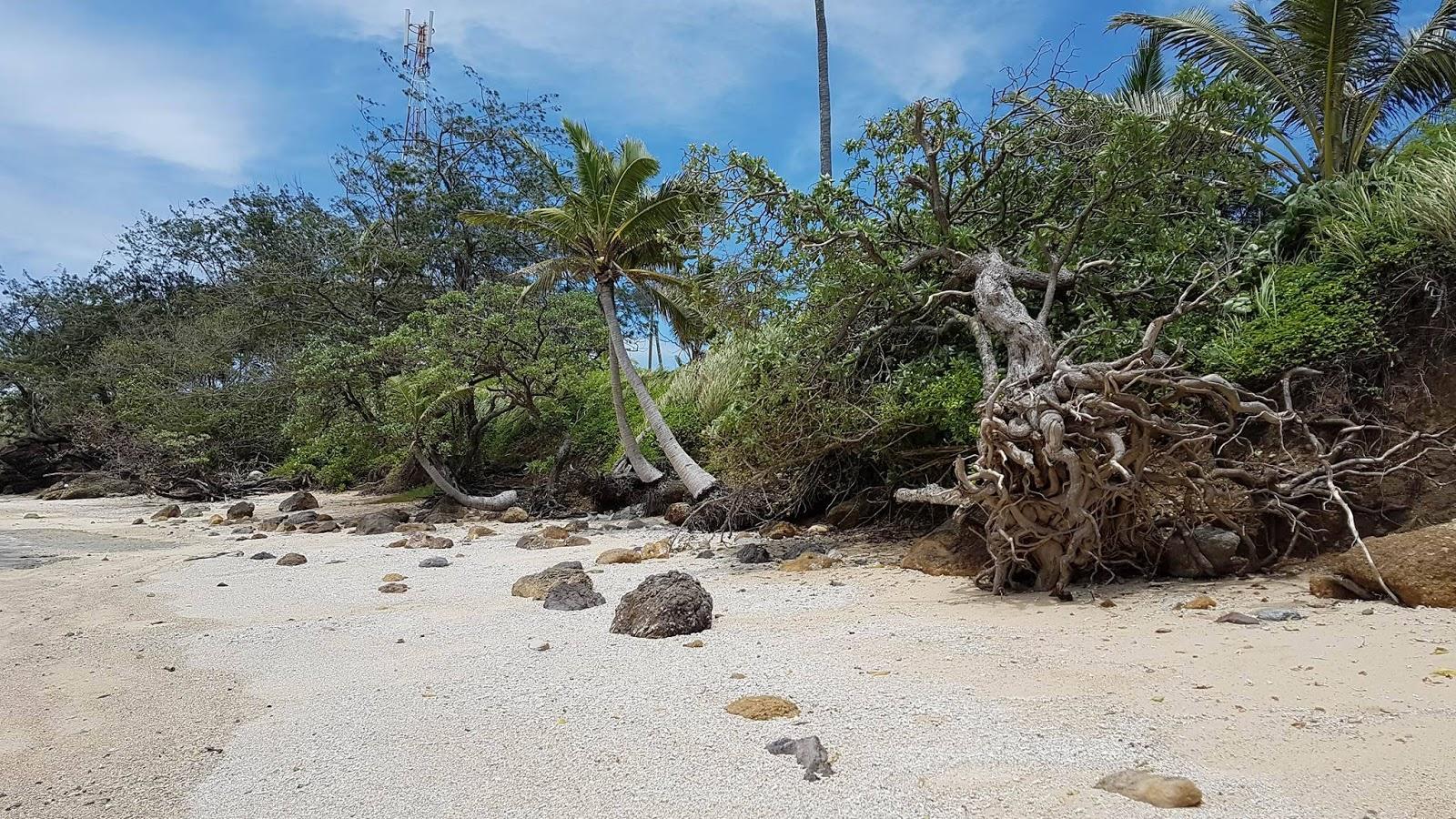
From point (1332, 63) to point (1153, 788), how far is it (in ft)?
34.5

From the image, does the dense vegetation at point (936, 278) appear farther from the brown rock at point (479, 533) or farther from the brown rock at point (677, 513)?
the brown rock at point (479, 533)

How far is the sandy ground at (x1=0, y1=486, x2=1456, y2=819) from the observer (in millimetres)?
2768

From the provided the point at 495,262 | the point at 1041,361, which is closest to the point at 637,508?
the point at 1041,361

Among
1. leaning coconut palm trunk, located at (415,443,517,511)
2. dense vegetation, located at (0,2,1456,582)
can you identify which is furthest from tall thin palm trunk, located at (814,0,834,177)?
leaning coconut palm trunk, located at (415,443,517,511)

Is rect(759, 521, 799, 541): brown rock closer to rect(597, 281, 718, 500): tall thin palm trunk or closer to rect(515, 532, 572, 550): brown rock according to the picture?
rect(597, 281, 718, 500): tall thin palm trunk

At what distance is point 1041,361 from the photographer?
6059 mm

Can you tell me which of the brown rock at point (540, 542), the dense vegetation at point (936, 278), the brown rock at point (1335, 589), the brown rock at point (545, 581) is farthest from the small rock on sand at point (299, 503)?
the brown rock at point (1335, 589)

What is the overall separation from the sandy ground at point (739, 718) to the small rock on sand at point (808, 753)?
2.4 inches

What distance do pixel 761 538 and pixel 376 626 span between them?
17.6 ft

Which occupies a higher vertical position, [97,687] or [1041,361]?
[1041,361]

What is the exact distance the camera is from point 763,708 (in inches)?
141

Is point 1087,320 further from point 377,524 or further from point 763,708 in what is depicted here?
point 377,524

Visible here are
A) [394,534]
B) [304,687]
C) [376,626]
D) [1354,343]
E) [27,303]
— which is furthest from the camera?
[27,303]

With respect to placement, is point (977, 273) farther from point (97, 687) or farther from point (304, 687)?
point (97, 687)
